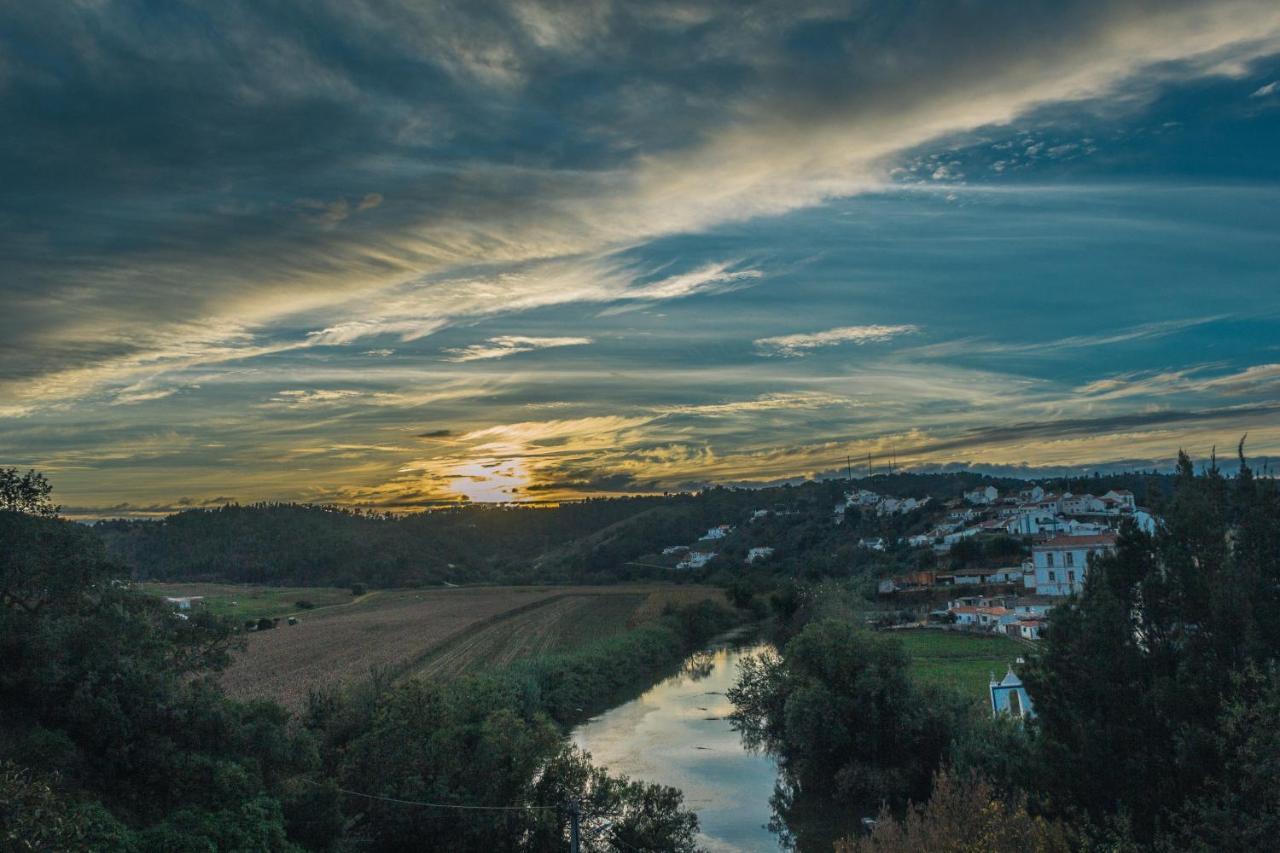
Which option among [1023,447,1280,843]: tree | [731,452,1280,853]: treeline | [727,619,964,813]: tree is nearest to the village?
[1023,447,1280,843]: tree

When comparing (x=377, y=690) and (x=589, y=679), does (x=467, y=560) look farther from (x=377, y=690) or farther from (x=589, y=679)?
(x=377, y=690)

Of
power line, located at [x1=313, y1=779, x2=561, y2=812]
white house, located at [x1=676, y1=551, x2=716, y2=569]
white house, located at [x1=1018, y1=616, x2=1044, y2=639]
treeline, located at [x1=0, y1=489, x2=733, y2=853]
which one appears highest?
treeline, located at [x1=0, y1=489, x2=733, y2=853]

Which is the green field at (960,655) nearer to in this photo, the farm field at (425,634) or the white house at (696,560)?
the farm field at (425,634)

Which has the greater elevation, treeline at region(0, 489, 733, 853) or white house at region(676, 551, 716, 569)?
treeline at region(0, 489, 733, 853)

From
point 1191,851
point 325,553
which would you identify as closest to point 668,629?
point 1191,851

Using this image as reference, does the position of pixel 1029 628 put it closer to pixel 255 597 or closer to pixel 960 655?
pixel 960 655

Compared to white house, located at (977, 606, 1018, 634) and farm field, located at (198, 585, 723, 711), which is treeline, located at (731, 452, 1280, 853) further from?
white house, located at (977, 606, 1018, 634)

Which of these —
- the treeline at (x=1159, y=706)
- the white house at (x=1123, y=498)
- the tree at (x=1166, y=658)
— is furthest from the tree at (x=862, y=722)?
the white house at (x=1123, y=498)


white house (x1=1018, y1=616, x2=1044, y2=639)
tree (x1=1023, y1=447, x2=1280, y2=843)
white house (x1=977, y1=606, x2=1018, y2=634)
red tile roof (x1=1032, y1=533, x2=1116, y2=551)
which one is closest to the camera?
tree (x1=1023, y1=447, x2=1280, y2=843)
